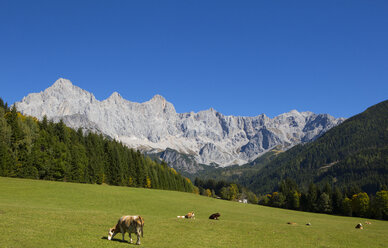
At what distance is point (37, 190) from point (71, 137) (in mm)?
57771

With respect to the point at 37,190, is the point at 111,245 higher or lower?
lower

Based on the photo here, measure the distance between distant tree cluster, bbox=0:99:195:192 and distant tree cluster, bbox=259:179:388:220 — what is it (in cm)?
7120

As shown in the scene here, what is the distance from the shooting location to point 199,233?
31.6 metres

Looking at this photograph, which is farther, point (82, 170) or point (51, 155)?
point (82, 170)

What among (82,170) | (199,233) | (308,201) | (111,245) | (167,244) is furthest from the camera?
(308,201)

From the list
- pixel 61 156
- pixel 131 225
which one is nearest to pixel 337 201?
pixel 61 156

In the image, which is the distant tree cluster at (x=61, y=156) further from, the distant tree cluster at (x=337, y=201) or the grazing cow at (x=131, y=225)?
the grazing cow at (x=131, y=225)

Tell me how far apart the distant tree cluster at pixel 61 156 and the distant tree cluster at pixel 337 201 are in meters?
71.2

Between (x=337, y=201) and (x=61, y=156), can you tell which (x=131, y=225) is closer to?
(x=61, y=156)

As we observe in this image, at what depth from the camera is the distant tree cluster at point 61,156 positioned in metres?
89.7

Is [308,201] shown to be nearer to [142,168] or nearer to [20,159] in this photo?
Result: [142,168]

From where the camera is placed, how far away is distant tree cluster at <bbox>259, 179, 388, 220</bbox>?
11238 centimetres

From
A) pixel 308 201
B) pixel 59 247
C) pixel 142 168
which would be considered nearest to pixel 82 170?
pixel 142 168

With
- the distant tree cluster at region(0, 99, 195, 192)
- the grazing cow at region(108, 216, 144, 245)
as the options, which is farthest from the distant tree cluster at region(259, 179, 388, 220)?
the grazing cow at region(108, 216, 144, 245)
